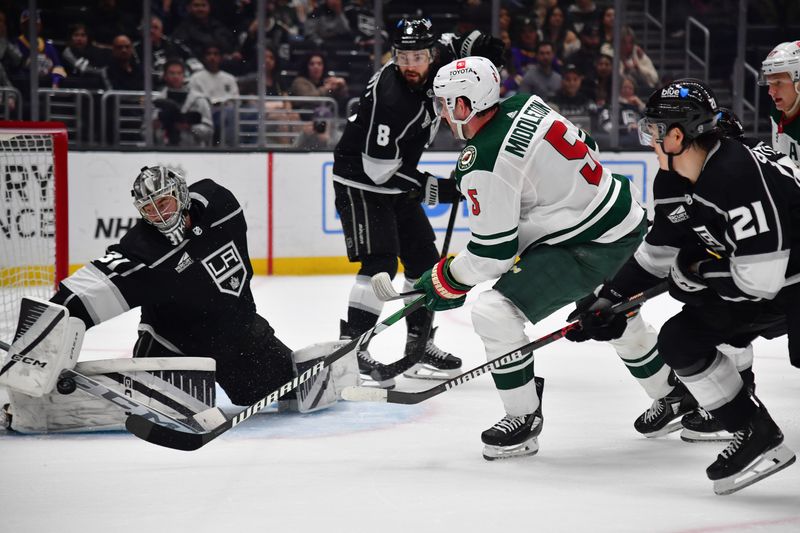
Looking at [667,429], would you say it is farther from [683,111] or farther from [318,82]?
[318,82]

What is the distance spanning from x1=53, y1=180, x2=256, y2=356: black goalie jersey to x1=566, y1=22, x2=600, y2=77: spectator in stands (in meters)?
4.59

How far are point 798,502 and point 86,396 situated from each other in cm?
190

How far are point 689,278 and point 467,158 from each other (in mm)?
652

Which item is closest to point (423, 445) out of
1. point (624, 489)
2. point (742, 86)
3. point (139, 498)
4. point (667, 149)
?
point (624, 489)

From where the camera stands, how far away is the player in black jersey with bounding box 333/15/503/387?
3.79 metres

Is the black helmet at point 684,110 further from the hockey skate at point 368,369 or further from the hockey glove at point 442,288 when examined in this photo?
the hockey skate at point 368,369

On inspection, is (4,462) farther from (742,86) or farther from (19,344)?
(742,86)

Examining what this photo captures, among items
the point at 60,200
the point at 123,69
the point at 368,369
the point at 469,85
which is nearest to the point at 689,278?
the point at 469,85

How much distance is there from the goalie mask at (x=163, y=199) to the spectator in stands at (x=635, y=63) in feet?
15.6

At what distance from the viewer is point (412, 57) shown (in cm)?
371

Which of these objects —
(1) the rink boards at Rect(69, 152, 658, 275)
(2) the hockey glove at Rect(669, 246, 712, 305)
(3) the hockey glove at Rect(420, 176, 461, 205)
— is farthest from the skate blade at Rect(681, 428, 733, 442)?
(1) the rink boards at Rect(69, 152, 658, 275)

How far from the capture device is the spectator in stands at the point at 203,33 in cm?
700

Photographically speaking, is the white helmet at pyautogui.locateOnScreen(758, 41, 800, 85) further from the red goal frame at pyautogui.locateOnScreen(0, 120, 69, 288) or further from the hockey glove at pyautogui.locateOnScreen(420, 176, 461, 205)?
the red goal frame at pyautogui.locateOnScreen(0, 120, 69, 288)

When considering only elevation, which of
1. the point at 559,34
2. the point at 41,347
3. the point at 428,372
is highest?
the point at 559,34
